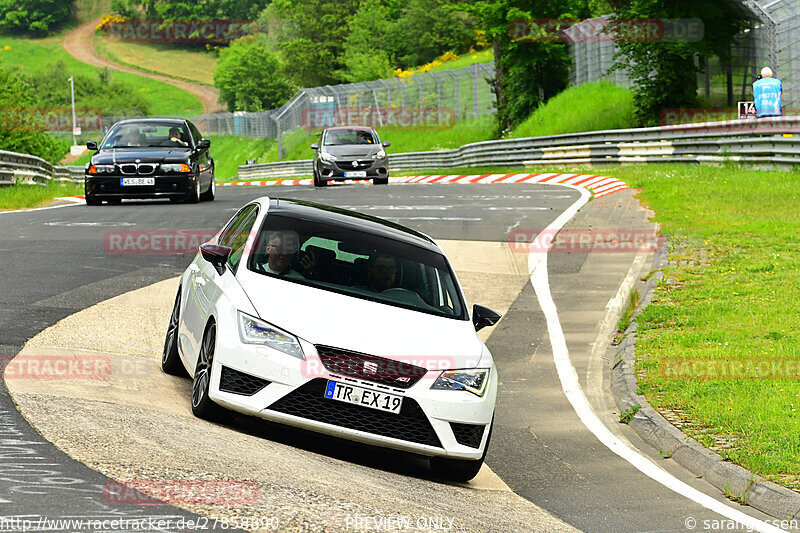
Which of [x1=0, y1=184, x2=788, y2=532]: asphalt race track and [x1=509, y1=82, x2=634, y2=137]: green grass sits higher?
[x1=509, y1=82, x2=634, y2=137]: green grass

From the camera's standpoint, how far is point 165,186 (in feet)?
73.4

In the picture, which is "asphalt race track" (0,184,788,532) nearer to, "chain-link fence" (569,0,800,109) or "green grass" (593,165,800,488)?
"green grass" (593,165,800,488)

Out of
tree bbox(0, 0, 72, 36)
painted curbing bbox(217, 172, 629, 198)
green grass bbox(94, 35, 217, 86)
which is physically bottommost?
painted curbing bbox(217, 172, 629, 198)

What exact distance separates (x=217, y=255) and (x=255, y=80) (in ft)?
396

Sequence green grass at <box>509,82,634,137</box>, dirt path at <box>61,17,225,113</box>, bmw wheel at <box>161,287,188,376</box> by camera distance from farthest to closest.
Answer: dirt path at <box>61,17,225,113</box>
green grass at <box>509,82,634,137</box>
bmw wheel at <box>161,287,188,376</box>

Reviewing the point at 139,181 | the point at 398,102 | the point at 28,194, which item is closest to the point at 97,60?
the point at 398,102

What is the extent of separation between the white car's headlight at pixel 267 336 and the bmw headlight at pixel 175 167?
15.8m

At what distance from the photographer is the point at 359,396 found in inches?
263

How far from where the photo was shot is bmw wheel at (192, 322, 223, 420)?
7008 mm

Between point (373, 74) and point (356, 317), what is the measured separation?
92910 millimetres

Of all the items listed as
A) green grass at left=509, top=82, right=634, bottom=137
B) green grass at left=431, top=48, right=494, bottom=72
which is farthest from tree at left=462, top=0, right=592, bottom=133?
green grass at left=431, top=48, right=494, bottom=72

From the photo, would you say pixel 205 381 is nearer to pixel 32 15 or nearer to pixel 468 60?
pixel 468 60

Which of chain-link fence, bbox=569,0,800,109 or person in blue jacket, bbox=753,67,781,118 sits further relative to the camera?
chain-link fence, bbox=569,0,800,109

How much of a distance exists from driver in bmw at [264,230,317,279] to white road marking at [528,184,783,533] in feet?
8.77
